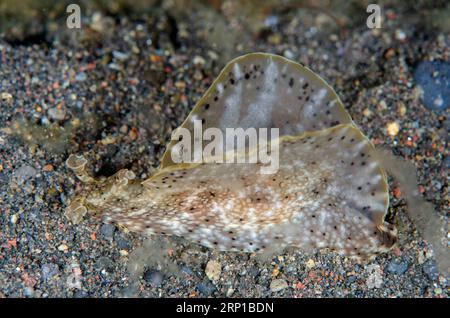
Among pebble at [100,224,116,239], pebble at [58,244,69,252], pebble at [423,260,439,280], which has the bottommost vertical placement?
pebble at [423,260,439,280]

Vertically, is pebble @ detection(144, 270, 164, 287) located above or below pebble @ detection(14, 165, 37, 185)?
below

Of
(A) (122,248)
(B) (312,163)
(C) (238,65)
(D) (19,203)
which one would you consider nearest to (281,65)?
(C) (238,65)

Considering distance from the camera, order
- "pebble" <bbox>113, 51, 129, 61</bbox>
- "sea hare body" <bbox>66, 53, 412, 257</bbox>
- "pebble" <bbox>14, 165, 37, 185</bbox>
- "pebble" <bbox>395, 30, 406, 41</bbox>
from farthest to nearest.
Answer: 1. "pebble" <bbox>395, 30, 406, 41</bbox>
2. "pebble" <bbox>113, 51, 129, 61</bbox>
3. "pebble" <bbox>14, 165, 37, 185</bbox>
4. "sea hare body" <bbox>66, 53, 412, 257</bbox>

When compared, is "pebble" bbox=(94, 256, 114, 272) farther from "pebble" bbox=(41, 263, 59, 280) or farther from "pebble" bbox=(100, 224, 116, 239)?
"pebble" bbox=(41, 263, 59, 280)

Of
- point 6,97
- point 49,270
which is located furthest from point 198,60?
point 49,270

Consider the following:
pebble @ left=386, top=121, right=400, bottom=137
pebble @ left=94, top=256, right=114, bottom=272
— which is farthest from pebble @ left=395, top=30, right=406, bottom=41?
pebble @ left=94, top=256, right=114, bottom=272

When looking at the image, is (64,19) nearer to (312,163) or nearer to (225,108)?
(225,108)

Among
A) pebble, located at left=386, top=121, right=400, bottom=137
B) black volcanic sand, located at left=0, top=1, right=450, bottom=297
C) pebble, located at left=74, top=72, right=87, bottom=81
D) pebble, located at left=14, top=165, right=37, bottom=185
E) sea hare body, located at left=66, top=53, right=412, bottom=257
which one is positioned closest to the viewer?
sea hare body, located at left=66, top=53, right=412, bottom=257
